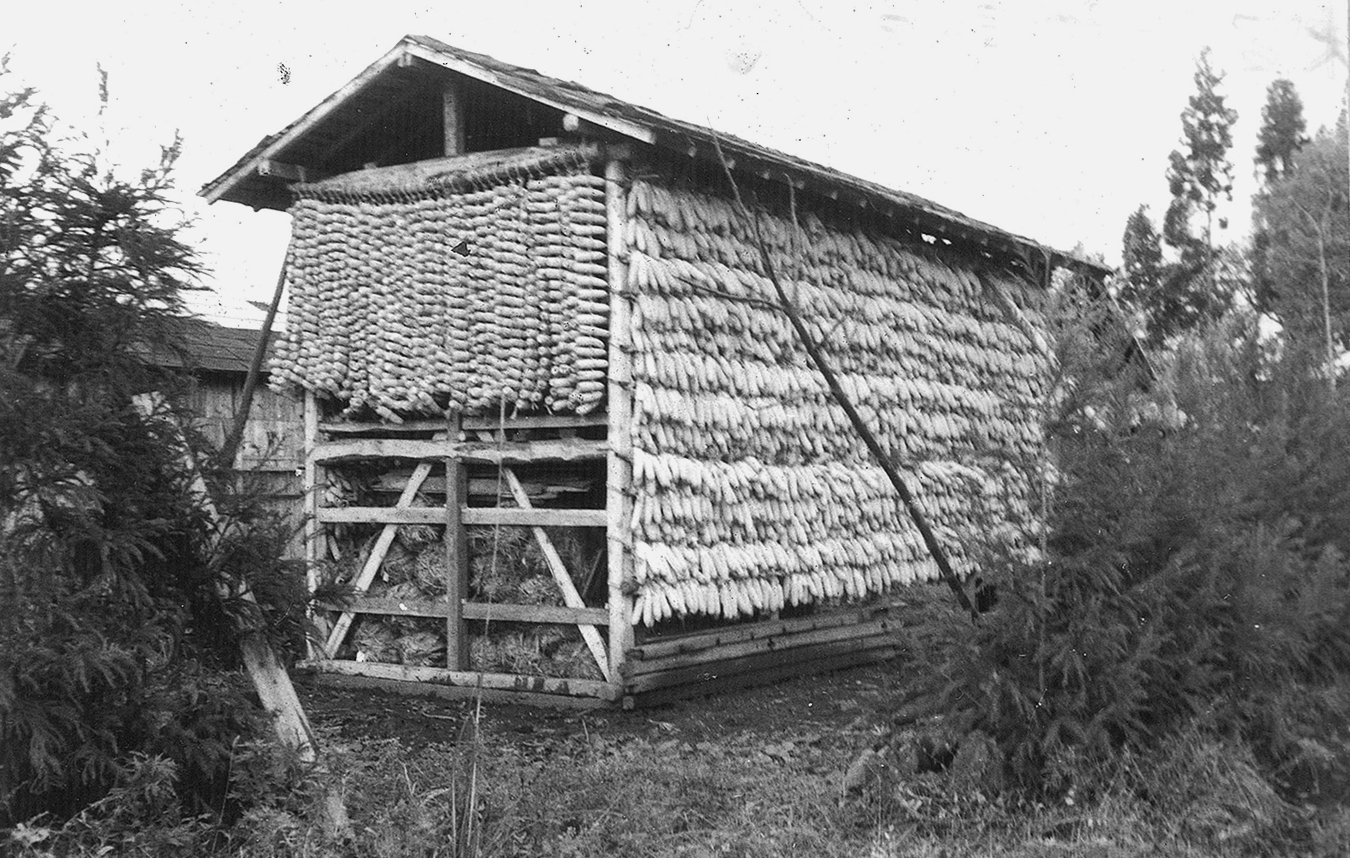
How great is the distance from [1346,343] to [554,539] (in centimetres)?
608

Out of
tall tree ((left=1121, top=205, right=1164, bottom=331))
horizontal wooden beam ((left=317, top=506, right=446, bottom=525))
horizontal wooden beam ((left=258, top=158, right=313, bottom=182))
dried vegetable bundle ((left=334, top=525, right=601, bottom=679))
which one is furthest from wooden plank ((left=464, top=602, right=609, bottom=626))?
tall tree ((left=1121, top=205, right=1164, bottom=331))

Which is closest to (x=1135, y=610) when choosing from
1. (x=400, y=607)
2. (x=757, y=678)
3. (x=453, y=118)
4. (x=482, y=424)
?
(x=757, y=678)

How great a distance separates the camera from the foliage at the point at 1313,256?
8.90 metres

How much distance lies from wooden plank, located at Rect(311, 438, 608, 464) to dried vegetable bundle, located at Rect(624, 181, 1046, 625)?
1.91ft

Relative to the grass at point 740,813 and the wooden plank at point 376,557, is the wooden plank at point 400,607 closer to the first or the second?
the wooden plank at point 376,557

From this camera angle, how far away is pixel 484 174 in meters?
9.83

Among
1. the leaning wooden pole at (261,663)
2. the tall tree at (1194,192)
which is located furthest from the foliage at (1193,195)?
the leaning wooden pole at (261,663)

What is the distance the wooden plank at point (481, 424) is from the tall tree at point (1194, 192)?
14167 millimetres

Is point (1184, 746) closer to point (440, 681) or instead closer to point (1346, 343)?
point (1346, 343)

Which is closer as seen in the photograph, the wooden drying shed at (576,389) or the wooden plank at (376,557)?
the wooden drying shed at (576,389)

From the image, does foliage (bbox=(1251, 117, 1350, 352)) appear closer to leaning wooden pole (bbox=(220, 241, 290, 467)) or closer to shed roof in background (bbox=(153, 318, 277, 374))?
leaning wooden pole (bbox=(220, 241, 290, 467))

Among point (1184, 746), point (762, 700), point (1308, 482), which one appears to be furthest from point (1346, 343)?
point (762, 700)

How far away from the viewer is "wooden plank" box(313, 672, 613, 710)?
9.34 metres

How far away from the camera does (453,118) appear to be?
10.2 m
